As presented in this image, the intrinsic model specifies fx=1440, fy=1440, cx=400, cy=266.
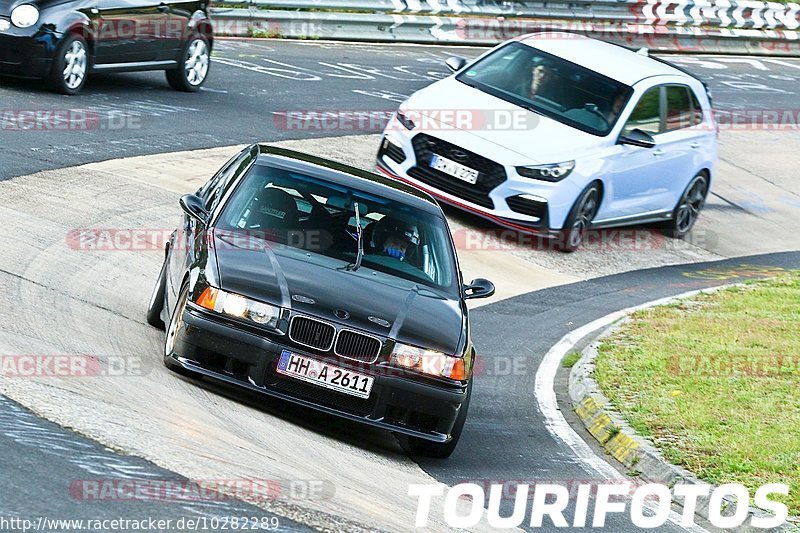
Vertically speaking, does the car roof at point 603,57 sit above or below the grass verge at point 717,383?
above

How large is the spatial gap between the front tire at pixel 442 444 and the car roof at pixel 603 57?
8.58 meters

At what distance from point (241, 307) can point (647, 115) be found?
30.6ft

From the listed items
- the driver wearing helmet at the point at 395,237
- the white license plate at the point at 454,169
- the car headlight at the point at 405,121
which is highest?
the driver wearing helmet at the point at 395,237

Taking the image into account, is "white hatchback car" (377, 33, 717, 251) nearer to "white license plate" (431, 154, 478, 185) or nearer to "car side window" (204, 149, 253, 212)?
"white license plate" (431, 154, 478, 185)

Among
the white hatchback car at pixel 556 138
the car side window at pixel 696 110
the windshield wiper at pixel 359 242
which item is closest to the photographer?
the windshield wiper at pixel 359 242

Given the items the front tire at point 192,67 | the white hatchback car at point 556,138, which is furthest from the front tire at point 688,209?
the front tire at point 192,67

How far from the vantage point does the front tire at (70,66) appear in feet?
54.4

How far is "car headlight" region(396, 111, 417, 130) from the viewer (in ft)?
51.0

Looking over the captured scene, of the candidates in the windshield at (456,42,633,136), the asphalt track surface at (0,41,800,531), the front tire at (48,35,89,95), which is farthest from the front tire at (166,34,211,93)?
the windshield at (456,42,633,136)

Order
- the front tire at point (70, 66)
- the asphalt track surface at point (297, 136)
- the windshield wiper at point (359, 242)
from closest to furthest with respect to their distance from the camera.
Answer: the asphalt track surface at point (297, 136)
the windshield wiper at point (359, 242)
the front tire at point (70, 66)

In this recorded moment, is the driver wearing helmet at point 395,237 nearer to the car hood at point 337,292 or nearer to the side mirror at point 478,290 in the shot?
the car hood at point 337,292

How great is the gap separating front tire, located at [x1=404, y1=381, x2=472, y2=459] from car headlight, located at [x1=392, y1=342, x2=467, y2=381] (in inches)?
8.1

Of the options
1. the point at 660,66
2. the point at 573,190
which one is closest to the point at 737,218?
the point at 660,66

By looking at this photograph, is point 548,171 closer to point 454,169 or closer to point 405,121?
point 454,169
